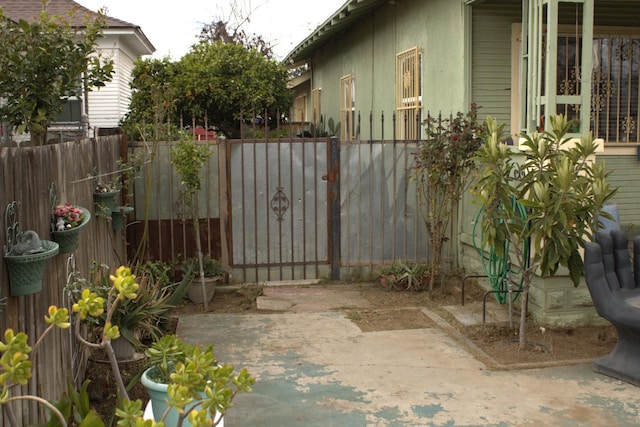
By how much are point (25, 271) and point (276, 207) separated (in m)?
5.26

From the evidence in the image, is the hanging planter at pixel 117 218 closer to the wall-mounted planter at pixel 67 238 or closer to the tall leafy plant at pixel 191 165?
the tall leafy plant at pixel 191 165

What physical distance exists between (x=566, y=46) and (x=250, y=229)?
14.3ft

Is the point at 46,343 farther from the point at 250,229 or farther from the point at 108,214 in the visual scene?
the point at 250,229

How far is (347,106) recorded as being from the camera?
15648 mm

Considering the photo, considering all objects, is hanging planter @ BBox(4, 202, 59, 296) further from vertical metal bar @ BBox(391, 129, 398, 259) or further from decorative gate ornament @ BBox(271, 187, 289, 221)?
vertical metal bar @ BBox(391, 129, 398, 259)

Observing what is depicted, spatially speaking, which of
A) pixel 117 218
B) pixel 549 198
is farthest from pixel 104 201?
pixel 549 198

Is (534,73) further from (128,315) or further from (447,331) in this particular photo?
(128,315)

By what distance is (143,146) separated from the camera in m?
8.20

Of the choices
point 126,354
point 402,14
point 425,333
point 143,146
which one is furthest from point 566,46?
point 126,354

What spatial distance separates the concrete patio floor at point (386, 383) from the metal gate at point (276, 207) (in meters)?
1.53

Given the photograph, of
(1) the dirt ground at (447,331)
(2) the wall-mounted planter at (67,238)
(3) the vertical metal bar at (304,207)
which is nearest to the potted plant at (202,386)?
(2) the wall-mounted planter at (67,238)

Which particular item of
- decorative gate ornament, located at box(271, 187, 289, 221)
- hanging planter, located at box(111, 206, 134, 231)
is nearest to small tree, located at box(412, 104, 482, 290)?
decorative gate ornament, located at box(271, 187, 289, 221)

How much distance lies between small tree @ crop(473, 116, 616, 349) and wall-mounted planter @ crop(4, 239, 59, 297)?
3737 mm

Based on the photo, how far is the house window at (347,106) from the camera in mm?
14712
